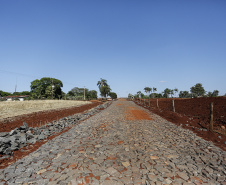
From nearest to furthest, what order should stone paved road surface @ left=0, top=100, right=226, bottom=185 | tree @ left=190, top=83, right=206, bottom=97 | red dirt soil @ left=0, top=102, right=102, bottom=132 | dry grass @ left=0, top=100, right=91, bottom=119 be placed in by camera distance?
stone paved road surface @ left=0, top=100, right=226, bottom=185, red dirt soil @ left=0, top=102, right=102, bottom=132, dry grass @ left=0, top=100, right=91, bottom=119, tree @ left=190, top=83, right=206, bottom=97

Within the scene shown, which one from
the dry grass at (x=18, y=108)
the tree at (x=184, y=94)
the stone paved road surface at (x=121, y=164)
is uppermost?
the tree at (x=184, y=94)

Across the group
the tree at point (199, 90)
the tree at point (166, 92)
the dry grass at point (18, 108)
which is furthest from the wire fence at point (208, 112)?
the tree at point (166, 92)

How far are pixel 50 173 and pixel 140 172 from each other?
116 inches

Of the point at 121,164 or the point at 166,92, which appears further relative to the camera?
the point at 166,92

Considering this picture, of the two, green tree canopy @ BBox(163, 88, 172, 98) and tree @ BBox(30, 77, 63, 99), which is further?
green tree canopy @ BBox(163, 88, 172, 98)

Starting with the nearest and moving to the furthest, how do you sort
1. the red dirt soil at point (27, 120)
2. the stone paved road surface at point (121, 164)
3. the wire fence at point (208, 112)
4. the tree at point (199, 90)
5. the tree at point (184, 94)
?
the stone paved road surface at point (121, 164), the wire fence at point (208, 112), the red dirt soil at point (27, 120), the tree at point (199, 90), the tree at point (184, 94)

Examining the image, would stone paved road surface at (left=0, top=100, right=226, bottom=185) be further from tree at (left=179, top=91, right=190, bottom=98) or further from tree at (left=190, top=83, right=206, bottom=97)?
tree at (left=179, top=91, right=190, bottom=98)

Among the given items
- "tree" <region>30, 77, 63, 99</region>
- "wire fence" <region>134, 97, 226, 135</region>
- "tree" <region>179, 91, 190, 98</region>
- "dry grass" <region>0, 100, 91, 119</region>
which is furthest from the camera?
"tree" <region>179, 91, 190, 98</region>

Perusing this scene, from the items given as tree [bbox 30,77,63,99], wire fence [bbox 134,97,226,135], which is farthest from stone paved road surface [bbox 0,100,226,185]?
tree [bbox 30,77,63,99]

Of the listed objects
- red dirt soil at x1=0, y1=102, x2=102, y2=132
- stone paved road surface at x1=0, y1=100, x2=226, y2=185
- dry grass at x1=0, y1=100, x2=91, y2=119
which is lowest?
red dirt soil at x1=0, y1=102, x2=102, y2=132

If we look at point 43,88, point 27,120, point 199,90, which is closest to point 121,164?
point 27,120

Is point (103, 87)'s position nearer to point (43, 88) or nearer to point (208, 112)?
point (43, 88)

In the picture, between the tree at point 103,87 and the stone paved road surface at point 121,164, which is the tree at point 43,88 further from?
the stone paved road surface at point 121,164

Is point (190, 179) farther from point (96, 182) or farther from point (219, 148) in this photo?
point (219, 148)
